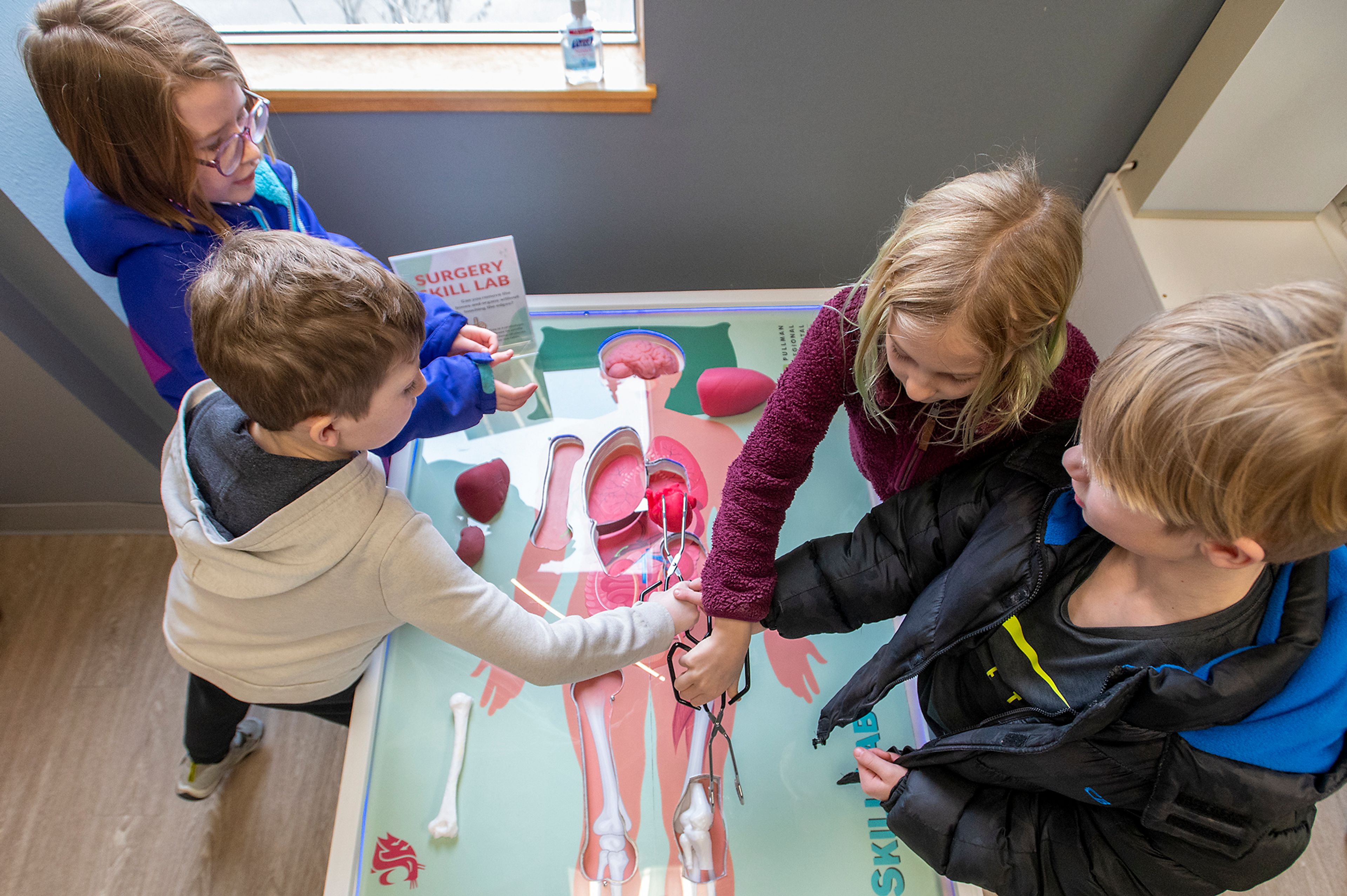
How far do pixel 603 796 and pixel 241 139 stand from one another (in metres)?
0.90

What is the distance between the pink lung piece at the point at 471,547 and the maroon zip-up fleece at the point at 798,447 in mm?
361

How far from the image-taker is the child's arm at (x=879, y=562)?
880 millimetres

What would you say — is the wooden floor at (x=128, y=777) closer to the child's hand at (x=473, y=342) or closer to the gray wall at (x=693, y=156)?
the gray wall at (x=693, y=156)

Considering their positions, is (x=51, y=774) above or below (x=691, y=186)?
below

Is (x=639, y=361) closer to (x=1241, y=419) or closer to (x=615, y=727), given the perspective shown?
(x=615, y=727)

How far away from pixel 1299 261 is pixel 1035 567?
0.92m

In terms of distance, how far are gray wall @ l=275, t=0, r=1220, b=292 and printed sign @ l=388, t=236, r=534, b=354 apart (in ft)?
0.59

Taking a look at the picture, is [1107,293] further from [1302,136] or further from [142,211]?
[142,211]

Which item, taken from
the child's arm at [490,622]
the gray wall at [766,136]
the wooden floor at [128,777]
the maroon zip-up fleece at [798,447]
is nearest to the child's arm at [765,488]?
the maroon zip-up fleece at [798,447]

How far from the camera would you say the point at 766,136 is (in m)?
1.27

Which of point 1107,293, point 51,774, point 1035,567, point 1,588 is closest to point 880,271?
point 1035,567

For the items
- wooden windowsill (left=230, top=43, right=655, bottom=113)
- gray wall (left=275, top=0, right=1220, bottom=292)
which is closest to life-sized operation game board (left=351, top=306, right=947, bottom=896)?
gray wall (left=275, top=0, right=1220, bottom=292)

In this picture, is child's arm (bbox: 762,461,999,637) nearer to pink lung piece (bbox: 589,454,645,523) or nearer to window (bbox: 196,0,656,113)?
pink lung piece (bbox: 589,454,645,523)

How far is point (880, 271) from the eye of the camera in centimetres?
73
